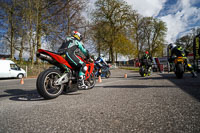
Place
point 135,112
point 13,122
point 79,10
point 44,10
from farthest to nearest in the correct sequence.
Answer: point 79,10
point 44,10
point 135,112
point 13,122

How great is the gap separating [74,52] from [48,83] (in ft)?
3.34

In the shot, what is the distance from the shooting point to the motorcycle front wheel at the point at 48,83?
Answer: 262 cm

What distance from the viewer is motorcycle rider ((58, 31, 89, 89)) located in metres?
3.23

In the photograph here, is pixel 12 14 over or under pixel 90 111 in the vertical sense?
over

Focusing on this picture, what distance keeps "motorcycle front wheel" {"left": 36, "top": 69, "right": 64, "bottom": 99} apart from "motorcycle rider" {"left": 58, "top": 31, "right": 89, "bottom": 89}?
50 centimetres

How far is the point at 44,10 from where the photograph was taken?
1517 centimetres

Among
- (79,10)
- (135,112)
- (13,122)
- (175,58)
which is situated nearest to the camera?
(13,122)

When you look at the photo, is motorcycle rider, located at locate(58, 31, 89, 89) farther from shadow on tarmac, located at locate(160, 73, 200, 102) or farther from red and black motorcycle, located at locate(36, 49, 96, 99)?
shadow on tarmac, located at locate(160, 73, 200, 102)

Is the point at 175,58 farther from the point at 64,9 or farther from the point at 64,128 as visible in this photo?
the point at 64,9

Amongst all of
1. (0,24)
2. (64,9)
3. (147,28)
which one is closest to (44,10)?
(64,9)

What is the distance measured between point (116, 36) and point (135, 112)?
2744cm

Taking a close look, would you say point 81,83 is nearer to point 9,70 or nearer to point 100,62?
point 100,62

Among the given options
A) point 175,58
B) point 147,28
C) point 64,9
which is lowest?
point 175,58

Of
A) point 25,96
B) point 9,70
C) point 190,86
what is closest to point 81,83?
point 25,96
